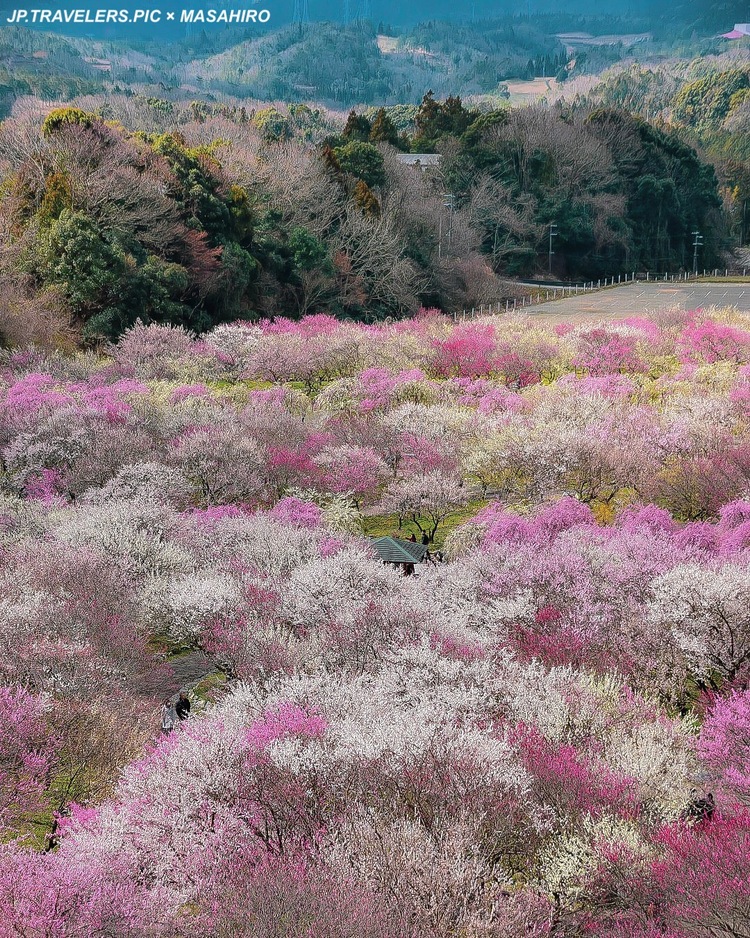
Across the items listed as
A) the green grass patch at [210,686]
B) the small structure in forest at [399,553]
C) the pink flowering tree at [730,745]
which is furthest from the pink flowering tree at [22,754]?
the small structure in forest at [399,553]

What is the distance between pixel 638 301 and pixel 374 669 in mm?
45111

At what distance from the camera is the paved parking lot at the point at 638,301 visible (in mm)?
47759

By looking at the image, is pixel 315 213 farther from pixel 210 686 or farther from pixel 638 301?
pixel 210 686

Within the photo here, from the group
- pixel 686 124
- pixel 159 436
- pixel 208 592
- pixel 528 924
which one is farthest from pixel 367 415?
pixel 686 124

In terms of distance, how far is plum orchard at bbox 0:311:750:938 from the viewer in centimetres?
813

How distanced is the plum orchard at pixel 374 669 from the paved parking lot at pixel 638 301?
23050 mm

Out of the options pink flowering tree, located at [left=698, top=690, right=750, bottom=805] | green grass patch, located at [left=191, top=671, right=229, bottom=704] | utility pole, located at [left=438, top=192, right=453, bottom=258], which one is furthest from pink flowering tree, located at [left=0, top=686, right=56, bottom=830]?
utility pole, located at [left=438, top=192, right=453, bottom=258]

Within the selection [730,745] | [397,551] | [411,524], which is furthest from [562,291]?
[730,745]

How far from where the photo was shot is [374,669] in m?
12.1

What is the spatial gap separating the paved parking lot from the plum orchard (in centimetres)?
2305

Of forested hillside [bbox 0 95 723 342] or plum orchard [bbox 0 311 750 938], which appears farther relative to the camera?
forested hillside [bbox 0 95 723 342]

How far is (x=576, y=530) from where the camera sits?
16.8 metres

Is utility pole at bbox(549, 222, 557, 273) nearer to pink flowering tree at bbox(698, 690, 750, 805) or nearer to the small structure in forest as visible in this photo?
the small structure in forest

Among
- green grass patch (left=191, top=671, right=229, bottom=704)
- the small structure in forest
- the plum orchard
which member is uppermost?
the plum orchard
